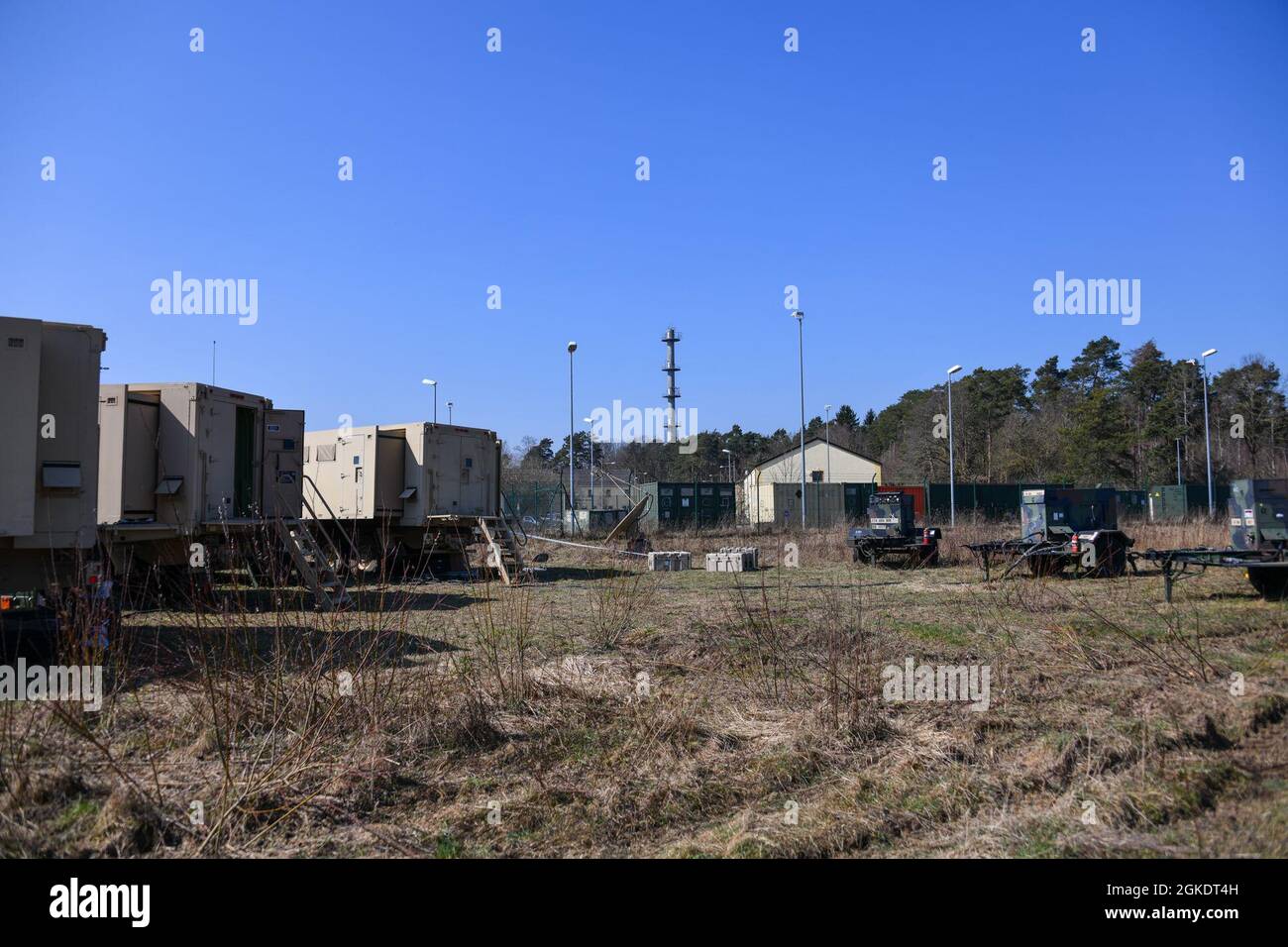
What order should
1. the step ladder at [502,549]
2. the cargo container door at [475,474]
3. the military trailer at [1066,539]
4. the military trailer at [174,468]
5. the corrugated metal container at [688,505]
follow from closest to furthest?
the military trailer at [174,468], the step ladder at [502,549], the military trailer at [1066,539], the cargo container door at [475,474], the corrugated metal container at [688,505]

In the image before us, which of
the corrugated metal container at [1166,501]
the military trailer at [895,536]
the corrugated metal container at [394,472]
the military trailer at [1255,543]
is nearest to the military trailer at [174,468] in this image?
the corrugated metal container at [394,472]

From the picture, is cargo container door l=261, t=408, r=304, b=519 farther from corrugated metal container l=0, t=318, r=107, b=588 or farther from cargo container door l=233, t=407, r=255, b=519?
corrugated metal container l=0, t=318, r=107, b=588

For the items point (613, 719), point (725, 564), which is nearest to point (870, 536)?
point (725, 564)

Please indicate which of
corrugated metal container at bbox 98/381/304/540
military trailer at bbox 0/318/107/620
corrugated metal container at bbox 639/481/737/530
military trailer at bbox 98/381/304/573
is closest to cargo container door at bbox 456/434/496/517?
corrugated metal container at bbox 98/381/304/540

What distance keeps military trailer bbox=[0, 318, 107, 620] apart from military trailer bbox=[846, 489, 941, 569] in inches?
709

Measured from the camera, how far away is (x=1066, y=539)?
18.7m

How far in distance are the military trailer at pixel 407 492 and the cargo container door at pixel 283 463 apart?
2385 millimetres

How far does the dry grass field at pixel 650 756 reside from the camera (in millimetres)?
Result: 4227

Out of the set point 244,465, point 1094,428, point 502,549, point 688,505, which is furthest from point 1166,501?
point 244,465

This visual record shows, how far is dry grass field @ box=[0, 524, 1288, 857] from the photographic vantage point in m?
4.23

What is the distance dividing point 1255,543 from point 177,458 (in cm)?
1801

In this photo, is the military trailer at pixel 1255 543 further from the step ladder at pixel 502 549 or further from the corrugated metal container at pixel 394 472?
the corrugated metal container at pixel 394 472

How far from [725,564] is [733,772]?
605 inches

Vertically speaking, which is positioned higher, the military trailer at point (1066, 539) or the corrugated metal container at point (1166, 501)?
the corrugated metal container at point (1166, 501)
